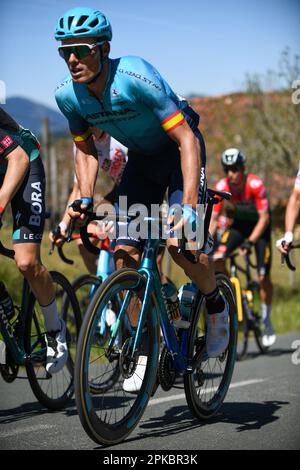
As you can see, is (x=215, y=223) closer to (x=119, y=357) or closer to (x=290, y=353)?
(x=290, y=353)

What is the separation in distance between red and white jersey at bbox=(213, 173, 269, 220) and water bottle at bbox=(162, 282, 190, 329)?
16.5 ft

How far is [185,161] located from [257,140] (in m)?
18.9

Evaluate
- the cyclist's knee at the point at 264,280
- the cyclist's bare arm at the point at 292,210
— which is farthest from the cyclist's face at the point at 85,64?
the cyclist's knee at the point at 264,280

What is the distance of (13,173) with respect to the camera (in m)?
5.32

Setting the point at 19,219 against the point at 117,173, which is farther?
the point at 117,173

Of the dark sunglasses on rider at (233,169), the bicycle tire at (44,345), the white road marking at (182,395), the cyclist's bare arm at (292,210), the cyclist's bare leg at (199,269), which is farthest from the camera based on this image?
the dark sunglasses on rider at (233,169)

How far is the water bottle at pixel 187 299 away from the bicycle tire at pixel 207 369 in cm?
3

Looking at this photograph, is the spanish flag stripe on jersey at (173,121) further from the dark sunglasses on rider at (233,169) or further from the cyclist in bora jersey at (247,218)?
the dark sunglasses on rider at (233,169)

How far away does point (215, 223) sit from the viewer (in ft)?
33.4

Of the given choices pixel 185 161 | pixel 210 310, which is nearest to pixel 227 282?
pixel 210 310

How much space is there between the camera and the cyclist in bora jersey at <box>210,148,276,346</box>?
10.4m

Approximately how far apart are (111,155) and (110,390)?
305cm

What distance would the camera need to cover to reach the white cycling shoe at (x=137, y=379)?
15.8 feet

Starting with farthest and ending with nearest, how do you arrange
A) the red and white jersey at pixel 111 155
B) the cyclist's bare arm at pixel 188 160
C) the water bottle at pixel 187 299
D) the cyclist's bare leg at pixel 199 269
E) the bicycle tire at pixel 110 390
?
the red and white jersey at pixel 111 155 < the water bottle at pixel 187 299 < the cyclist's bare leg at pixel 199 269 < the cyclist's bare arm at pixel 188 160 < the bicycle tire at pixel 110 390
